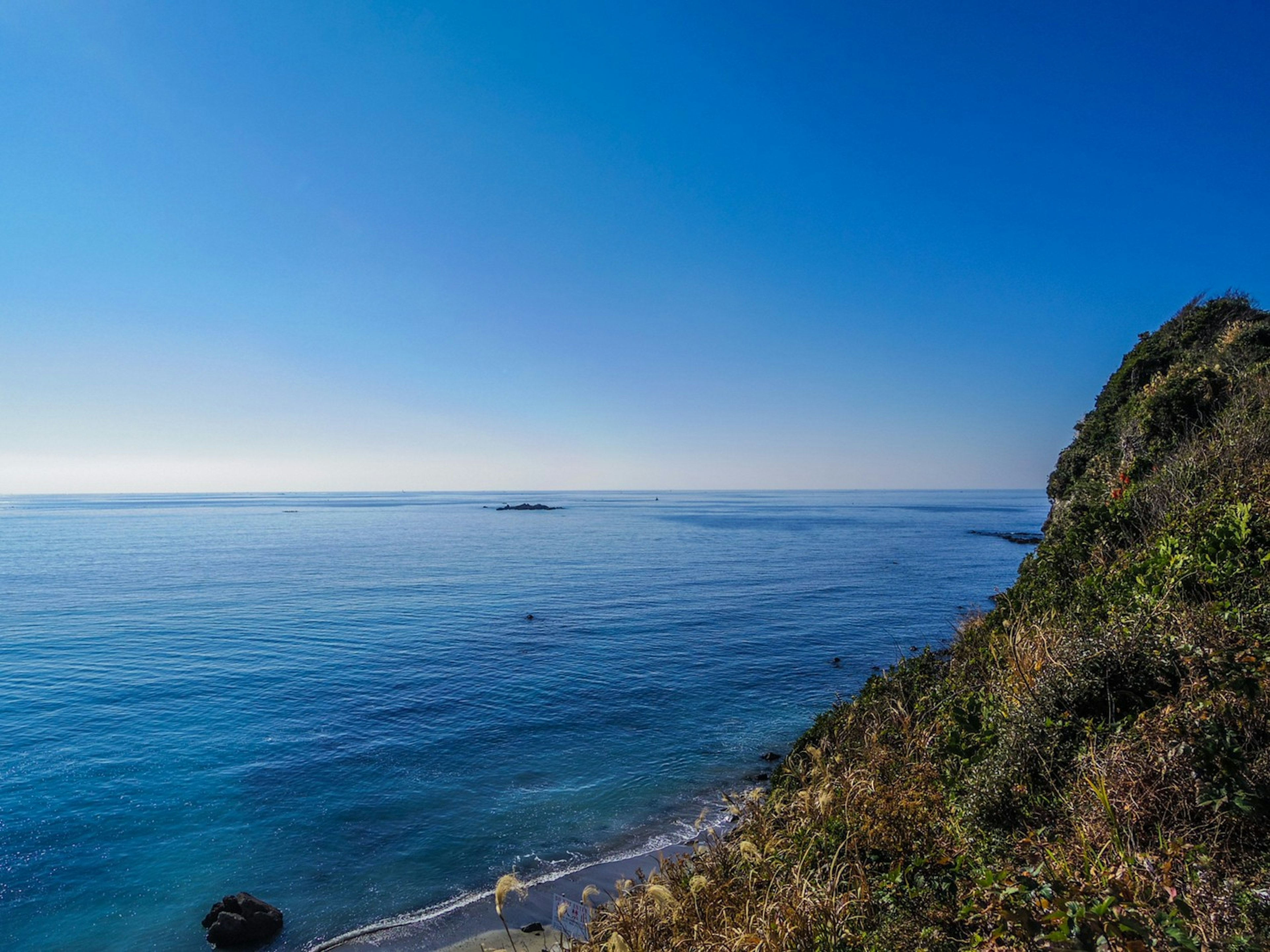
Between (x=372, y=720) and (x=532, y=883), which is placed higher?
(x=372, y=720)

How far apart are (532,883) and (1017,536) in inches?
4315

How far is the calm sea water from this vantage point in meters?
15.0

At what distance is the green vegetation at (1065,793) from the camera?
5.21m

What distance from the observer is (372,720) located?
23938mm

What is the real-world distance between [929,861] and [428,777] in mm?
16815

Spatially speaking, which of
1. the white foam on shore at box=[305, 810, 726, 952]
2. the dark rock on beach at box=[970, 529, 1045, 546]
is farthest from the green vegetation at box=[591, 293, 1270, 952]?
the dark rock on beach at box=[970, 529, 1045, 546]

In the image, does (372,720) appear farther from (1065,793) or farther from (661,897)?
(1065,793)

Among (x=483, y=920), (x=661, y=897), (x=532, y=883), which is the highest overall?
(x=661, y=897)

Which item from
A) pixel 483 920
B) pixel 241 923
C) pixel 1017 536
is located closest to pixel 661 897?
pixel 483 920

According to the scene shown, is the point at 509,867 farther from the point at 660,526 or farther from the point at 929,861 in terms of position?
the point at 660,526

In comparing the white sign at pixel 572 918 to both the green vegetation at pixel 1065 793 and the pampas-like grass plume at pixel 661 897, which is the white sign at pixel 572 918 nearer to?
the green vegetation at pixel 1065 793

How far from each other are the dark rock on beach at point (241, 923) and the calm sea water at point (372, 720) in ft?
1.19

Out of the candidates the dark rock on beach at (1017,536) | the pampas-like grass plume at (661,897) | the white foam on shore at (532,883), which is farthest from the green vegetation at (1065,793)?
the dark rock on beach at (1017,536)

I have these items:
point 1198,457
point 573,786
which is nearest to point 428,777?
point 573,786
